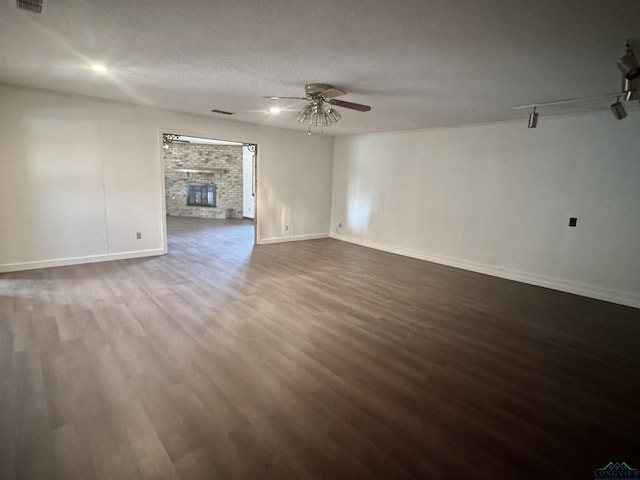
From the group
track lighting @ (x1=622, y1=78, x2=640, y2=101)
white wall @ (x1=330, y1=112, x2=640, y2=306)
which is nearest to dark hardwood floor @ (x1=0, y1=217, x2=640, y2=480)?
white wall @ (x1=330, y1=112, x2=640, y2=306)

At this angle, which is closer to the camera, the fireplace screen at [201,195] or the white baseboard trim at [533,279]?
the white baseboard trim at [533,279]

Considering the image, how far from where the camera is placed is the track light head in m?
2.13

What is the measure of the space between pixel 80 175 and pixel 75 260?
127cm

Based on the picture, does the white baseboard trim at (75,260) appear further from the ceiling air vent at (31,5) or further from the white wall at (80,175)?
the ceiling air vent at (31,5)

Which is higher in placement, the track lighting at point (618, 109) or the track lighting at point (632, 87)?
the track lighting at point (618, 109)

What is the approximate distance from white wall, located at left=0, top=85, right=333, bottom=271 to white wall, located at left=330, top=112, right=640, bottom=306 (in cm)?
325

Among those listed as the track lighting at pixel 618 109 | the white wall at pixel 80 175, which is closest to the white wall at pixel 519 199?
the track lighting at pixel 618 109

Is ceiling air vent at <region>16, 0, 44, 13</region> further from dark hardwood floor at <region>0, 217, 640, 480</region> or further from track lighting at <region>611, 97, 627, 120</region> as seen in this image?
track lighting at <region>611, 97, 627, 120</region>

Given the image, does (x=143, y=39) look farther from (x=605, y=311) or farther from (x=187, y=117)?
(x=605, y=311)

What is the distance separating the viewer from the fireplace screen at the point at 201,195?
1088 cm

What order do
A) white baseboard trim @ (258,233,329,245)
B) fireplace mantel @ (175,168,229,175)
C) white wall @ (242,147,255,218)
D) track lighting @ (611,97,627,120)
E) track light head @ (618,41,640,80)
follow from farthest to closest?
white wall @ (242,147,255,218) → fireplace mantel @ (175,168,229,175) → white baseboard trim @ (258,233,329,245) → track lighting @ (611,97,627,120) → track light head @ (618,41,640,80)

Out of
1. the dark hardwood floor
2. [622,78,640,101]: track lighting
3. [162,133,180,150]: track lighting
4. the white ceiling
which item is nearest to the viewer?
the dark hardwood floor

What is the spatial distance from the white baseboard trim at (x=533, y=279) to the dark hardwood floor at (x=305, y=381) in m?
0.20

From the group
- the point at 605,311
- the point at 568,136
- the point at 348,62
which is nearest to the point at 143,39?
the point at 348,62
